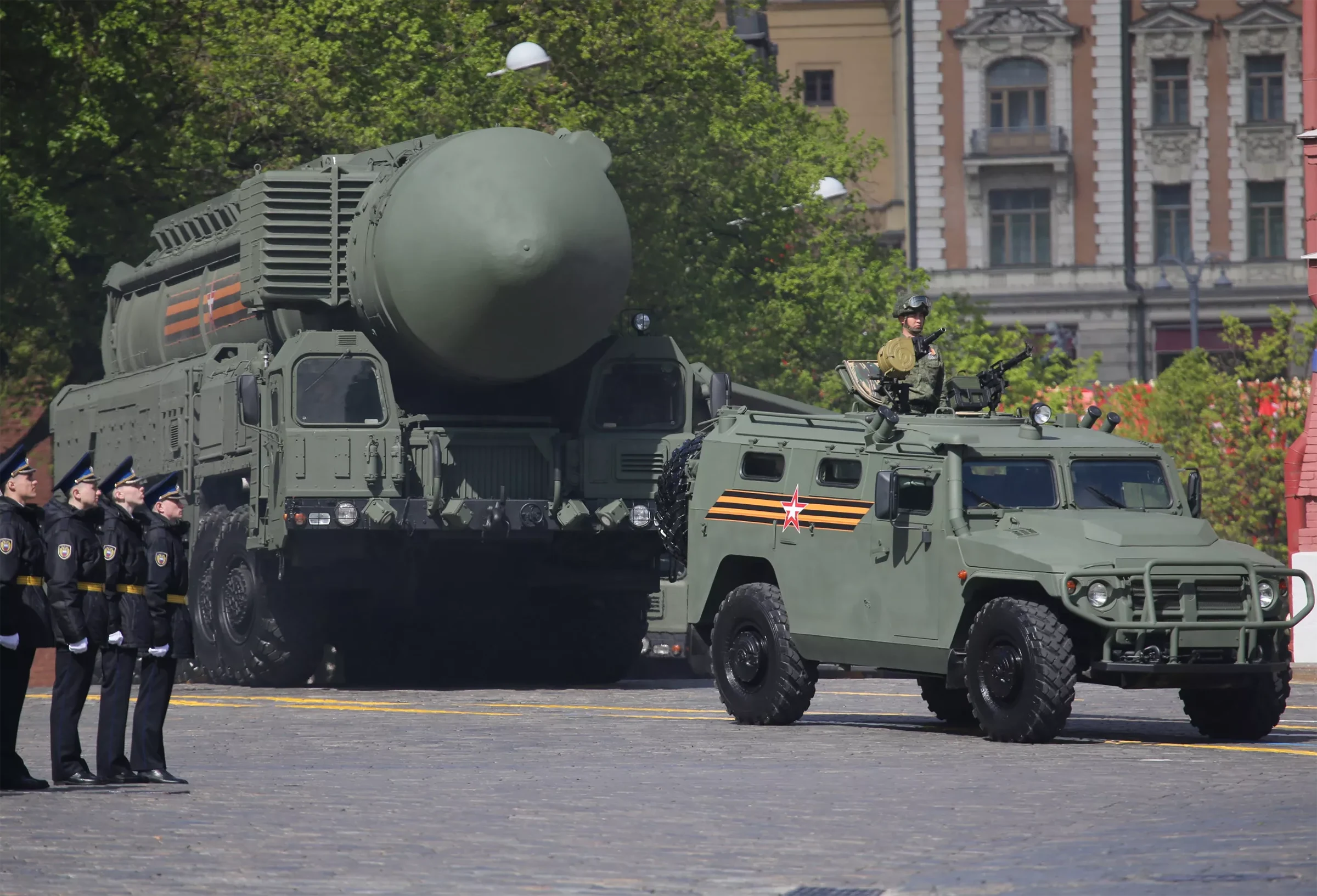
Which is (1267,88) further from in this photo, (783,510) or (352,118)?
(783,510)

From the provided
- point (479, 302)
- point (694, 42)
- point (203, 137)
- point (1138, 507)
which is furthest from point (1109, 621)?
point (694, 42)

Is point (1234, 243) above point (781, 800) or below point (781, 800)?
above

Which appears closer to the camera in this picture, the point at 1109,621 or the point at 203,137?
the point at 1109,621

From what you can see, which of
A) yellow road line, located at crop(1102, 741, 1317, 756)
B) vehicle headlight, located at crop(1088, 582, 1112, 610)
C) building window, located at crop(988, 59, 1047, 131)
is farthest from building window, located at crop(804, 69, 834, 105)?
vehicle headlight, located at crop(1088, 582, 1112, 610)

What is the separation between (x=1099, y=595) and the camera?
16062 millimetres

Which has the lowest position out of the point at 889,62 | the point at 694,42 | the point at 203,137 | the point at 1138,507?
the point at 1138,507

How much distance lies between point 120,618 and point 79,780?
3.01 ft

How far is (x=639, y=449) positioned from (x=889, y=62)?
6478 cm

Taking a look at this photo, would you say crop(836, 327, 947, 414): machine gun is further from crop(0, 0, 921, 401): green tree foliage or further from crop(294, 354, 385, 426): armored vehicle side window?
crop(0, 0, 921, 401): green tree foliage

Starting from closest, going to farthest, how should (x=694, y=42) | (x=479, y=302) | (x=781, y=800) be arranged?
(x=781, y=800), (x=479, y=302), (x=694, y=42)

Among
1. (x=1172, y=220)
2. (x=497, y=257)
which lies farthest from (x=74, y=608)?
(x=1172, y=220)

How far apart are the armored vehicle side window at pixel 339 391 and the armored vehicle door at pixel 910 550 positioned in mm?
6723

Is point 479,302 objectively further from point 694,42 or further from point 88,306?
point 694,42

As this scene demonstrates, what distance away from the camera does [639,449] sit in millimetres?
23547
